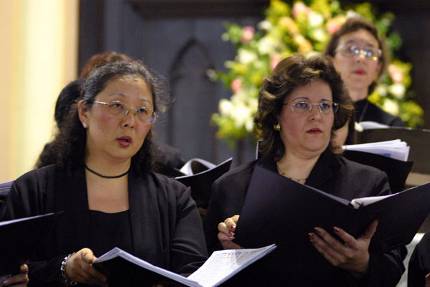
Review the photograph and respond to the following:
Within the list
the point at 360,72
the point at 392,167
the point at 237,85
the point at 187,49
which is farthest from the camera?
the point at 187,49

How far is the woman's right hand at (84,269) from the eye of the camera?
2729mm

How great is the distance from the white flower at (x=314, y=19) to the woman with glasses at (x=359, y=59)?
0.97 m

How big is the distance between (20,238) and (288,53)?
3162 mm

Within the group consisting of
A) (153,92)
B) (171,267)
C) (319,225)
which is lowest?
(171,267)

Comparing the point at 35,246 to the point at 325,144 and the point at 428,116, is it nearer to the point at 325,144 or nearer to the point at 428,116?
the point at 325,144

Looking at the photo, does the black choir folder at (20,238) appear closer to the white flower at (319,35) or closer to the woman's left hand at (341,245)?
the woman's left hand at (341,245)

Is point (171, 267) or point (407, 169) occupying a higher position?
point (407, 169)

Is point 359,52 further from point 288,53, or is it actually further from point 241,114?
point 241,114

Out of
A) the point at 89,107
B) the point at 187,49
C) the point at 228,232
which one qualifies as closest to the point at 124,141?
the point at 89,107

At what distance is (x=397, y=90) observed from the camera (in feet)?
18.3

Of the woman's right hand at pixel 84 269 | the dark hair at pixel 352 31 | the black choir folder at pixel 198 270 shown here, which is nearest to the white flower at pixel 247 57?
the dark hair at pixel 352 31

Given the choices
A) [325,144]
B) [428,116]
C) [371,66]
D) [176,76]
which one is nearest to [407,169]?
[325,144]

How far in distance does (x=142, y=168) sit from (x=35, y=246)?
49 cm

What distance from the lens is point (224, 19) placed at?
622 cm
